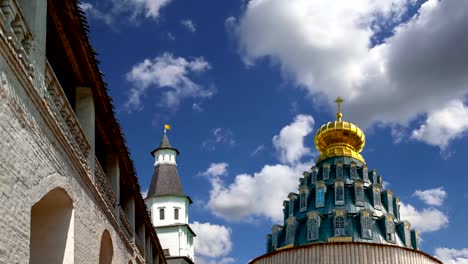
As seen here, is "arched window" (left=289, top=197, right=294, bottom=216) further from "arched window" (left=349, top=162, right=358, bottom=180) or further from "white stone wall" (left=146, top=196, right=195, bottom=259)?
"white stone wall" (left=146, top=196, right=195, bottom=259)

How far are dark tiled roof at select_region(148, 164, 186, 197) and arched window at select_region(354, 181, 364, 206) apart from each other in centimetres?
1226

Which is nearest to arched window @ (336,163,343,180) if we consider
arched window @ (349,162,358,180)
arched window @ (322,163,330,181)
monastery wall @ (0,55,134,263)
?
arched window @ (349,162,358,180)

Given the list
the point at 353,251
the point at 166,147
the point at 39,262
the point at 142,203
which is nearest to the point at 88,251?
the point at 39,262

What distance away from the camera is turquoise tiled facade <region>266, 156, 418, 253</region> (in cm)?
3772

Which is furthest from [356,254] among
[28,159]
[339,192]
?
[339,192]

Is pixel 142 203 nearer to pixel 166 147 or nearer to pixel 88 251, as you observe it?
pixel 88 251

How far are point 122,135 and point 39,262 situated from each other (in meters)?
4.07

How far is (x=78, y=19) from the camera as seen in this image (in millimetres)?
7922

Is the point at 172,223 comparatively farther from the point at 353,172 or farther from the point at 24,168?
the point at 24,168

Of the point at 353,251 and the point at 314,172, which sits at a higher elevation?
the point at 314,172

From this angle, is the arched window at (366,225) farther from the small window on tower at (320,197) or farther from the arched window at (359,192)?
the small window on tower at (320,197)

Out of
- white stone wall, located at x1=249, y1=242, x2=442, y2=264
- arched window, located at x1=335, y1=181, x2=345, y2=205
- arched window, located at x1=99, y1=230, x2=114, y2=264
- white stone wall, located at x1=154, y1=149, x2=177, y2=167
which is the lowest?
arched window, located at x1=99, y1=230, x2=114, y2=264

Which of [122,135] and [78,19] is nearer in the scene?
[78,19]

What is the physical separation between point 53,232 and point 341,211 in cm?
3183
